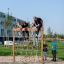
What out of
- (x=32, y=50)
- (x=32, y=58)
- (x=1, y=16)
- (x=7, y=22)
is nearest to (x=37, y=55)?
(x=32, y=50)

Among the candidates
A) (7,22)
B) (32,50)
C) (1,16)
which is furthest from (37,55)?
(1,16)

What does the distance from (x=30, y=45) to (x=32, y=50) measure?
0.52 m

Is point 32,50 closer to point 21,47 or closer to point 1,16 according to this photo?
point 21,47

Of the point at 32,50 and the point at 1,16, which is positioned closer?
the point at 32,50

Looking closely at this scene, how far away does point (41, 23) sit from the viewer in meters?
15.6

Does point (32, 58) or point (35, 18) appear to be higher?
point (35, 18)

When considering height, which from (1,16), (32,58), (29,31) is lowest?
(32,58)

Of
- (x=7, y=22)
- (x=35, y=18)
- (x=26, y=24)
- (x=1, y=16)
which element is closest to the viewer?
(x=35, y=18)

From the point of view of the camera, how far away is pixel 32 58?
56.5ft

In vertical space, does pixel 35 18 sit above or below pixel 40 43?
above

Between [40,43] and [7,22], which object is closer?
[40,43]

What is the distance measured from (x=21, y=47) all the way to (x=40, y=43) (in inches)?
42.4

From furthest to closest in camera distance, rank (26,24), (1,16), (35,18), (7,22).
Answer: (1,16), (7,22), (26,24), (35,18)

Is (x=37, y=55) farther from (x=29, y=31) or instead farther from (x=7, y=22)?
(x=7, y=22)
